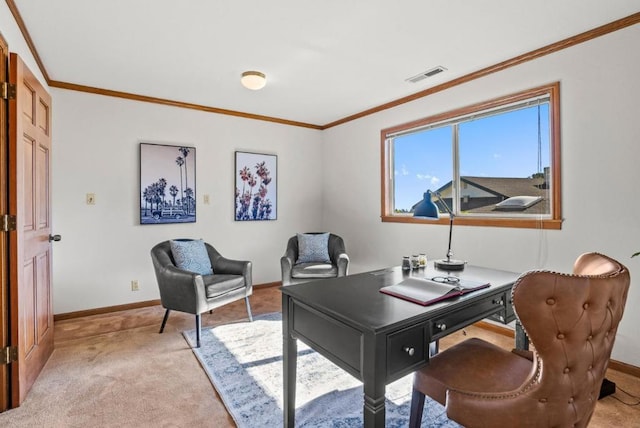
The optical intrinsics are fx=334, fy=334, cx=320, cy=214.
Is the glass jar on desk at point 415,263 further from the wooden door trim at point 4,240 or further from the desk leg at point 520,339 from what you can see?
the wooden door trim at point 4,240

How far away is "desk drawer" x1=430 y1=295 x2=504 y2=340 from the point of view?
1.36 meters

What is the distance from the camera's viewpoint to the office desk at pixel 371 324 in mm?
1153

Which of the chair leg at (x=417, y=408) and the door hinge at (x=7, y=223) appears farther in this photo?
the door hinge at (x=7, y=223)

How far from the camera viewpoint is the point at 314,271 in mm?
3635

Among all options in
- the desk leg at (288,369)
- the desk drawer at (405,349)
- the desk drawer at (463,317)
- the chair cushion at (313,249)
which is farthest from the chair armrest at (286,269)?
the desk drawer at (405,349)

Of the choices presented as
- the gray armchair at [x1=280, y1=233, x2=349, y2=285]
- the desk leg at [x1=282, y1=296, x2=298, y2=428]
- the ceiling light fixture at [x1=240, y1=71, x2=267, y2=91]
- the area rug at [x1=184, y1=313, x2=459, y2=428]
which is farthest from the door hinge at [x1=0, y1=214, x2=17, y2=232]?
the gray armchair at [x1=280, y1=233, x2=349, y2=285]

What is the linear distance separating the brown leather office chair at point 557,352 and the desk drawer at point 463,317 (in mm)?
204

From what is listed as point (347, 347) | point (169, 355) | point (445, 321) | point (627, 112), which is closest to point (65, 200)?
point (169, 355)

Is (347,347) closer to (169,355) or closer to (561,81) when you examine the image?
(169,355)

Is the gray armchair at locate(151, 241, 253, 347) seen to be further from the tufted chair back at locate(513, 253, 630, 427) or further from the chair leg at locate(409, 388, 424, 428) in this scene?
the tufted chair back at locate(513, 253, 630, 427)

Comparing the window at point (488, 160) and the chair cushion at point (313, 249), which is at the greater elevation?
the window at point (488, 160)

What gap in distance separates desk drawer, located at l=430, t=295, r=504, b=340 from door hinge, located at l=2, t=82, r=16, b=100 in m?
2.51

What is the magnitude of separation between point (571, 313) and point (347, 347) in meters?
0.72

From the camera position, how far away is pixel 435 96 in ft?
11.4
